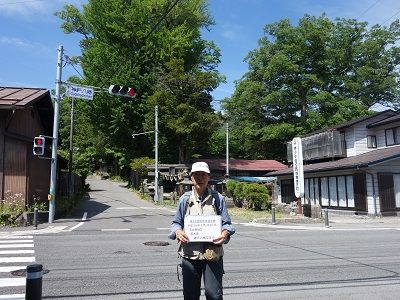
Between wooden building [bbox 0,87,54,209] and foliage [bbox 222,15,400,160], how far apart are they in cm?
3233

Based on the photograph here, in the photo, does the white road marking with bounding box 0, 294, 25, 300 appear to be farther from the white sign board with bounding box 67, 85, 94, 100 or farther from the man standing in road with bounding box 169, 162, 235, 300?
the white sign board with bounding box 67, 85, 94, 100

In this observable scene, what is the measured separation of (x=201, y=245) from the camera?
450 centimetres

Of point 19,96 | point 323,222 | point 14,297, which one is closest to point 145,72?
point 19,96

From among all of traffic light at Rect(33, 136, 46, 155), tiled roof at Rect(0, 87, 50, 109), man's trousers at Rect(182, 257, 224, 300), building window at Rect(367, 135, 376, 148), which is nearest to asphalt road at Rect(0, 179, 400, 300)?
man's trousers at Rect(182, 257, 224, 300)

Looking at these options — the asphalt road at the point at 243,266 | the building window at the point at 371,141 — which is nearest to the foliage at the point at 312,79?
the building window at the point at 371,141

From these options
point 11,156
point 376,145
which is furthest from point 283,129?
point 11,156

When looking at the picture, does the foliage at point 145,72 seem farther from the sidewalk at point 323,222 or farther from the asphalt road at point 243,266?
the asphalt road at point 243,266

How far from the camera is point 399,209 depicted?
2509 centimetres

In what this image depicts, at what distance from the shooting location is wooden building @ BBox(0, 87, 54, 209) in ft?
63.2

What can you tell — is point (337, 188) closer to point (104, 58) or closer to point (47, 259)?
point (47, 259)

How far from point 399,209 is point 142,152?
32054 mm

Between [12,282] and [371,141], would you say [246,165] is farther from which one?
[12,282]

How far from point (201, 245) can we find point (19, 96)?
18513mm

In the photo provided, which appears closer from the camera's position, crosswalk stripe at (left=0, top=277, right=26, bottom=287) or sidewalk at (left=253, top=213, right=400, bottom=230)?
crosswalk stripe at (left=0, top=277, right=26, bottom=287)
